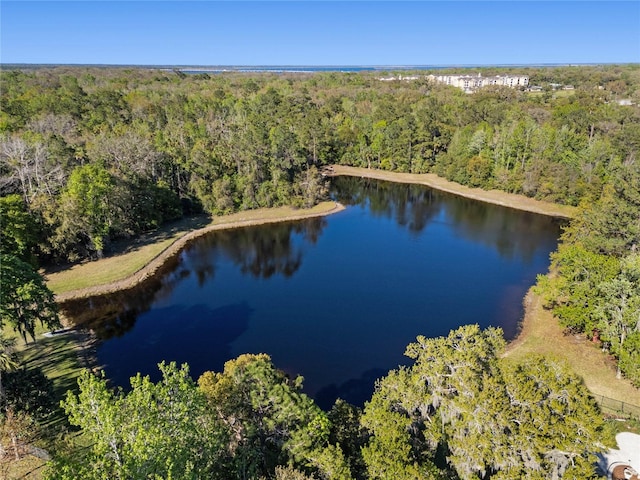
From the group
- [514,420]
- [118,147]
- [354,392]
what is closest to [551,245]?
[354,392]

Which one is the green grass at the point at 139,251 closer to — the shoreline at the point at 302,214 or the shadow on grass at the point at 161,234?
the shadow on grass at the point at 161,234

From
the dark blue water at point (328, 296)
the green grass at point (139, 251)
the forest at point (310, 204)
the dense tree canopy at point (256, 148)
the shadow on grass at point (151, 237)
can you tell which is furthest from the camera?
the dense tree canopy at point (256, 148)

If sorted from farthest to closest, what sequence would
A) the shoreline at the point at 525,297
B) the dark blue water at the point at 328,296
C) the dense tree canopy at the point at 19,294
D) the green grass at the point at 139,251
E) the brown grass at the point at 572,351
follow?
the green grass at the point at 139,251 → the dark blue water at the point at 328,296 → the shoreline at the point at 525,297 → the brown grass at the point at 572,351 → the dense tree canopy at the point at 19,294

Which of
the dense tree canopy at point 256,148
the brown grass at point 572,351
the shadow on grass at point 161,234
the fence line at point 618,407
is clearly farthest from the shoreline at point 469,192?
the shadow on grass at point 161,234

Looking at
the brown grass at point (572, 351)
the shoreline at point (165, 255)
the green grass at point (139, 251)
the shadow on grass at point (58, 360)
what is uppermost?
the green grass at point (139, 251)

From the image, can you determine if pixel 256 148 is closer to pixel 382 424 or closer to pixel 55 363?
pixel 55 363

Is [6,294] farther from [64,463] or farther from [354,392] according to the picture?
[354,392]

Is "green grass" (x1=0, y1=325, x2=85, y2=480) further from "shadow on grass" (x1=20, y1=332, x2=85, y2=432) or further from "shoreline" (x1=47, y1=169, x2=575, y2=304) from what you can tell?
"shoreline" (x1=47, y1=169, x2=575, y2=304)

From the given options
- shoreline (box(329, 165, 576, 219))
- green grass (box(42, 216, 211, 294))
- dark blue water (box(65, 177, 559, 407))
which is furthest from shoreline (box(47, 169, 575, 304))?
dark blue water (box(65, 177, 559, 407))
